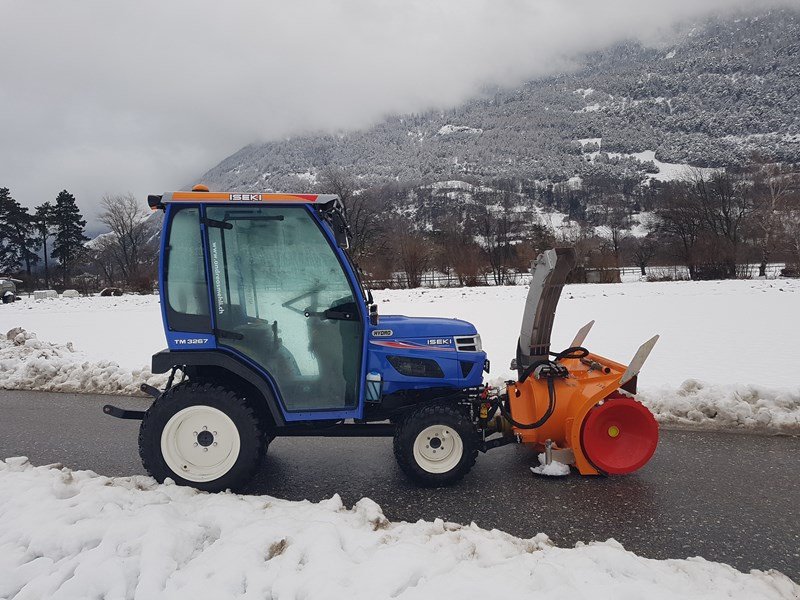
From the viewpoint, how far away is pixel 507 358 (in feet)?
25.8

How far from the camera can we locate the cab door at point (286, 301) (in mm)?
3326

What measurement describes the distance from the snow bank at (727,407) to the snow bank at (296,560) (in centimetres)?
235

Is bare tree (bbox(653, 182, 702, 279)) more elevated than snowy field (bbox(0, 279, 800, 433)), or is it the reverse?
bare tree (bbox(653, 182, 702, 279))

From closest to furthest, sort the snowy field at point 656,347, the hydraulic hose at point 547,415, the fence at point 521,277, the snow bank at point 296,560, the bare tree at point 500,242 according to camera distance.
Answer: the snow bank at point 296,560 < the hydraulic hose at point 547,415 < the snowy field at point 656,347 < the fence at point 521,277 < the bare tree at point 500,242

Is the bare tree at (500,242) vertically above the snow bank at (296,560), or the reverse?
the bare tree at (500,242)

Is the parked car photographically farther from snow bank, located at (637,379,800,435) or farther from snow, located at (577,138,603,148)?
snow, located at (577,138,603,148)

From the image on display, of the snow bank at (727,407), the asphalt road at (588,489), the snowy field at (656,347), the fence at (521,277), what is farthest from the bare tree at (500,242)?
the asphalt road at (588,489)

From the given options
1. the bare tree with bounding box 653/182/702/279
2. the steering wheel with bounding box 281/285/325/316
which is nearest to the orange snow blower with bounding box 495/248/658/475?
the steering wheel with bounding box 281/285/325/316

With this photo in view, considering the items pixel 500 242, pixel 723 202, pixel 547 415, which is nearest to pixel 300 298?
pixel 547 415

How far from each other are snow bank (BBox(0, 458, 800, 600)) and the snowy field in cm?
269

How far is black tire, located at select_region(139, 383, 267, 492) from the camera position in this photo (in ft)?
10.8

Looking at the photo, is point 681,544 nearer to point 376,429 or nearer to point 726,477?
point 726,477

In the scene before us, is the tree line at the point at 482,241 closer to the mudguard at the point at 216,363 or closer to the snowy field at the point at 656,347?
the snowy field at the point at 656,347

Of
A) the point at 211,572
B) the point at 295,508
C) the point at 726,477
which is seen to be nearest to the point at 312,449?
the point at 295,508
